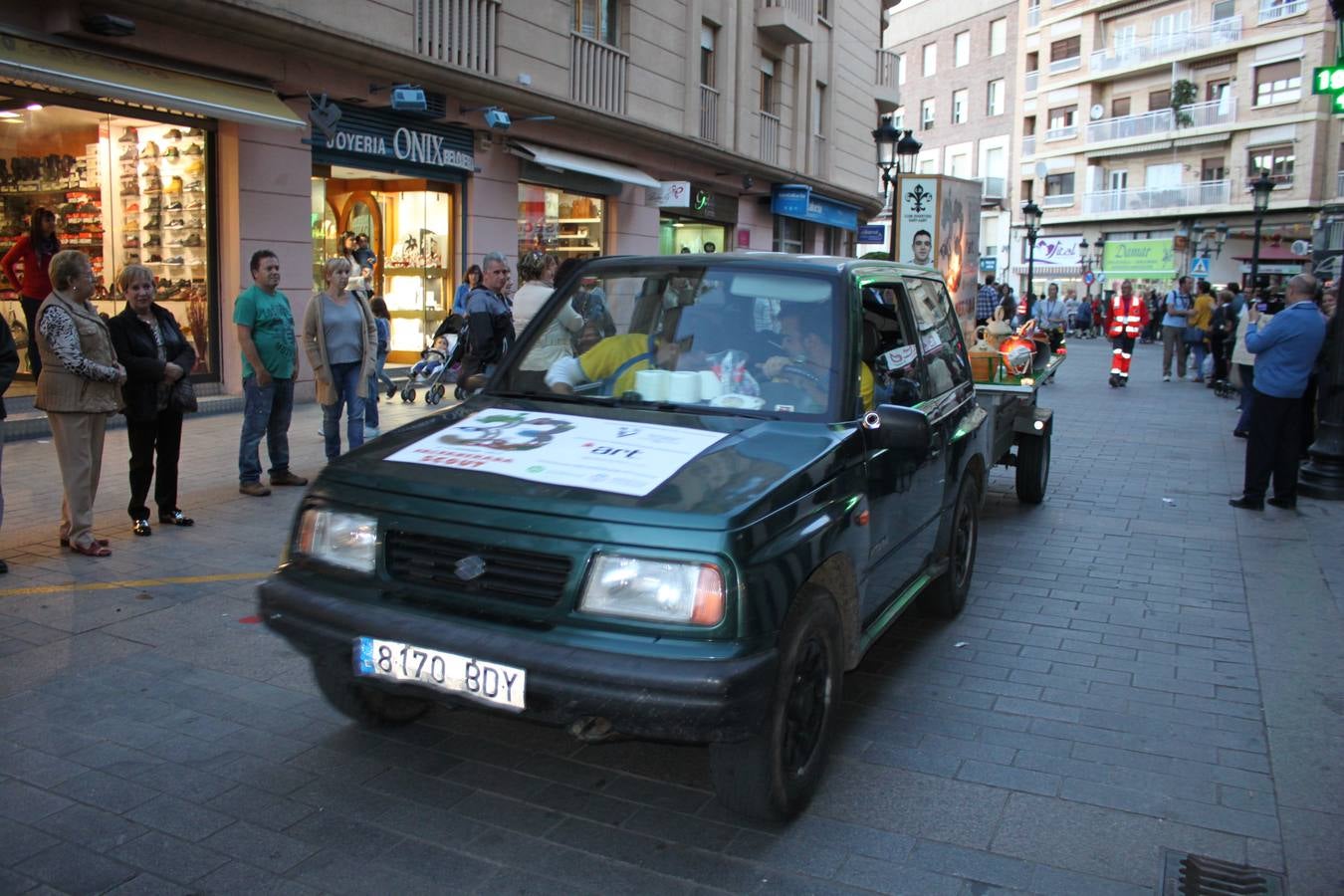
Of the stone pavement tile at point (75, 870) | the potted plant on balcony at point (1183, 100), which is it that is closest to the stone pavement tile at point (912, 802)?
the stone pavement tile at point (75, 870)

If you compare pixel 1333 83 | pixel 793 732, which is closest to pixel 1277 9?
pixel 1333 83

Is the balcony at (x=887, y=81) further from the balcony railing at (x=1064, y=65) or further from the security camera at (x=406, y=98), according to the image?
the balcony railing at (x=1064, y=65)

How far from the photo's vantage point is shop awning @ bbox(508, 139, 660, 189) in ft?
52.9

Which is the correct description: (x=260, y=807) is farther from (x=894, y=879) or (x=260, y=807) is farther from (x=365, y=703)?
(x=894, y=879)

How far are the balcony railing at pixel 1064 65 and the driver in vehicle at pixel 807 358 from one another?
54232 millimetres

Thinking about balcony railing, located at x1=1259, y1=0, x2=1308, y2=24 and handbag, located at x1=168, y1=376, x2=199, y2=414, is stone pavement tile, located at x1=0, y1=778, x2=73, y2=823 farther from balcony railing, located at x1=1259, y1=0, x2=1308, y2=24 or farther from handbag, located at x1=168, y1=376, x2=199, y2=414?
balcony railing, located at x1=1259, y1=0, x2=1308, y2=24

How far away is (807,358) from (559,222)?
→ 14707mm

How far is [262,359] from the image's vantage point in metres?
7.75

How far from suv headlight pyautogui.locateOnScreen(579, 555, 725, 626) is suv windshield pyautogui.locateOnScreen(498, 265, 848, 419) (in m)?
1.15

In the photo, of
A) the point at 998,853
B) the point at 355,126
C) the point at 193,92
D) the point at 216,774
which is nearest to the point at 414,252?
the point at 355,126

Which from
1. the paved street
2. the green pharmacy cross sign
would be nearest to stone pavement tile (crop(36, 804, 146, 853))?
the paved street

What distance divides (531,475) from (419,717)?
1.39 m

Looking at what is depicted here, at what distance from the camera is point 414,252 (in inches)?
622

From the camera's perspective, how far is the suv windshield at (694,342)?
161 inches
